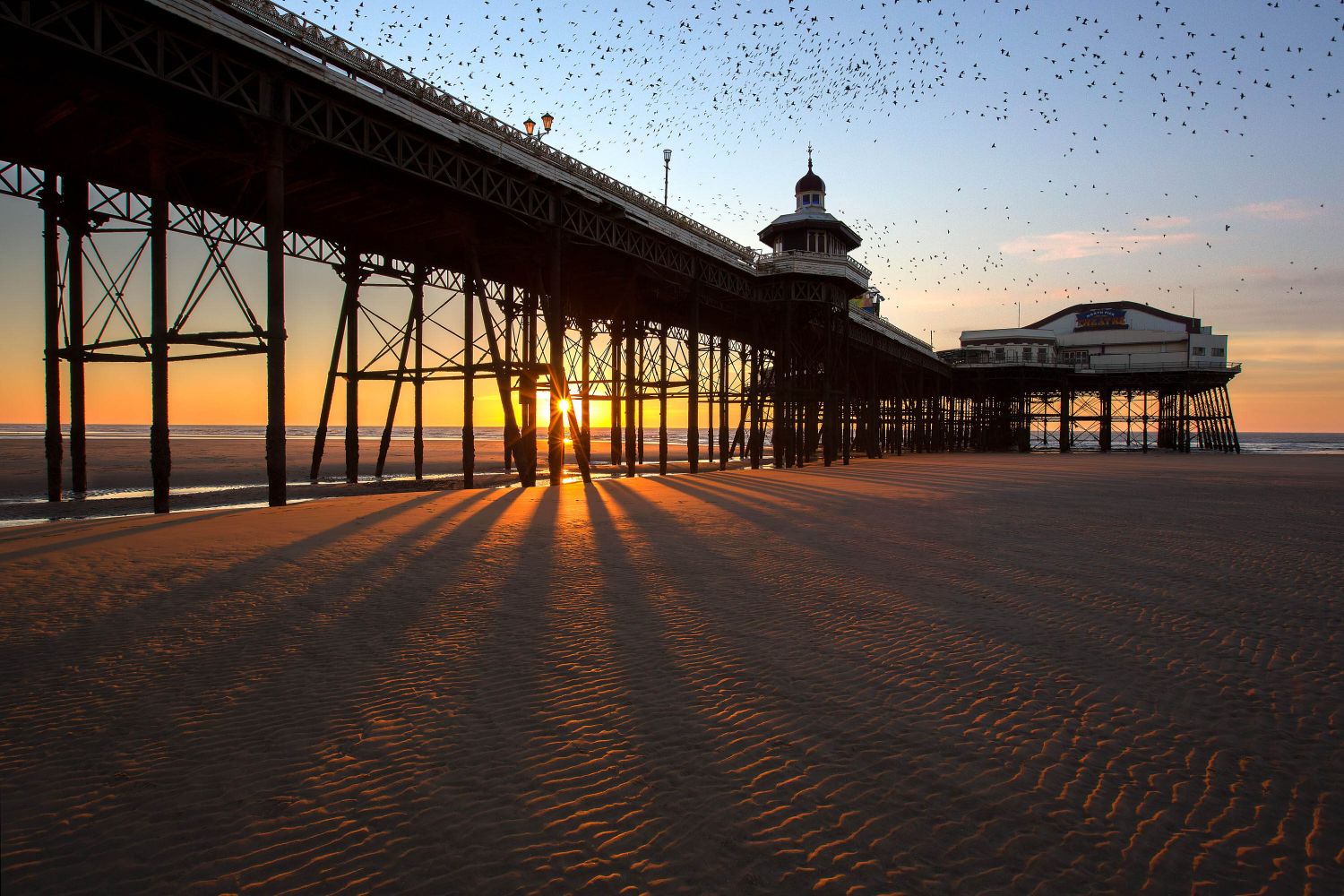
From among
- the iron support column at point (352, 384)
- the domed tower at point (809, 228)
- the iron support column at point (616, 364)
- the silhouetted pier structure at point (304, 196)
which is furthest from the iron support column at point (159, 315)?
the domed tower at point (809, 228)

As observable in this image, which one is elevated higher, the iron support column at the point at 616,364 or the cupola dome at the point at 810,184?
the cupola dome at the point at 810,184

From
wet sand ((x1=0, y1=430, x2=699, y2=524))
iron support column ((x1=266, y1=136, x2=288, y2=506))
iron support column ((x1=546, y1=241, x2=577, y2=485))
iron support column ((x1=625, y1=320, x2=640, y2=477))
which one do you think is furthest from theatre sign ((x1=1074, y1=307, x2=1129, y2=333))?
iron support column ((x1=266, y1=136, x2=288, y2=506))

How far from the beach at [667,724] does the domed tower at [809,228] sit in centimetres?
3187

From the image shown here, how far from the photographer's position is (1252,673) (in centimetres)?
485

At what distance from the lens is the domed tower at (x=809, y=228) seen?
1492 inches

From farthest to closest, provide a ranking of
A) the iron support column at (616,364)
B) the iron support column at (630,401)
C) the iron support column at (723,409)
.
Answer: the iron support column at (723,409) → the iron support column at (616,364) → the iron support column at (630,401)

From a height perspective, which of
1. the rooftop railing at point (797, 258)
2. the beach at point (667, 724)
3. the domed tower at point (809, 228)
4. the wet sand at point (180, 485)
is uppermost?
the domed tower at point (809, 228)

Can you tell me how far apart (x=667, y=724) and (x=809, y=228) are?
37.2 meters

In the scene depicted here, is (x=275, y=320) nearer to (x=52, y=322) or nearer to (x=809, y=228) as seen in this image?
(x=52, y=322)

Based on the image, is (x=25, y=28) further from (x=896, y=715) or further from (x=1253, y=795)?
(x=1253, y=795)

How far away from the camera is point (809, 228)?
125 feet

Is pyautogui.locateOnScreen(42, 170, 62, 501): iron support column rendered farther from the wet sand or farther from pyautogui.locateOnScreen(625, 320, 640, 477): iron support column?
pyautogui.locateOnScreen(625, 320, 640, 477): iron support column

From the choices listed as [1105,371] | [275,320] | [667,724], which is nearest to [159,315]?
[275,320]

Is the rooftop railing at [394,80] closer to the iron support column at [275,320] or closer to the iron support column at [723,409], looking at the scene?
A: the iron support column at [275,320]
